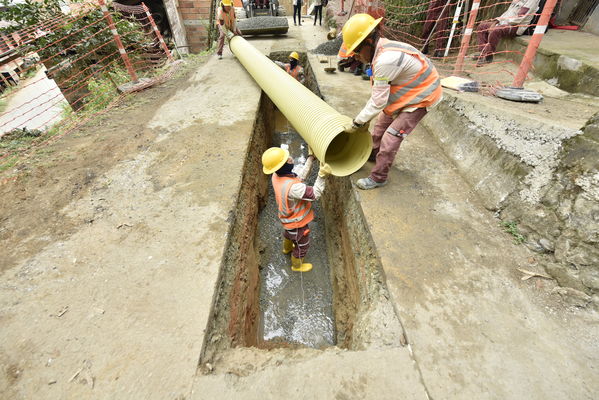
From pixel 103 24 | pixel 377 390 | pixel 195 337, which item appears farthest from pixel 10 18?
pixel 377 390

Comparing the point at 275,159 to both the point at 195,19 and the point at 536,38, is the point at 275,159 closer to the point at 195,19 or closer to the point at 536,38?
the point at 536,38

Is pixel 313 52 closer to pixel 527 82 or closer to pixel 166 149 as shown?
pixel 527 82

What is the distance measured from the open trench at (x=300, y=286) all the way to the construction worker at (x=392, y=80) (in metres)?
0.84

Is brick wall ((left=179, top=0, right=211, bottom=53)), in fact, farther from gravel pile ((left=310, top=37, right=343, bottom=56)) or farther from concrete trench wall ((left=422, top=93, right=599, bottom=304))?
concrete trench wall ((left=422, top=93, right=599, bottom=304))

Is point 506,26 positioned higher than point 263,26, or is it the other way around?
point 506,26

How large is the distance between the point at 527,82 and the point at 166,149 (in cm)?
504

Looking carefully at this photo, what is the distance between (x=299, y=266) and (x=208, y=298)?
1.67 m

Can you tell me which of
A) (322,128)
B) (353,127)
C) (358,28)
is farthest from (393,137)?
(358,28)

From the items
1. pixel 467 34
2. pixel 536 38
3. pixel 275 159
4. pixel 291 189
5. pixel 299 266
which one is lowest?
pixel 299 266

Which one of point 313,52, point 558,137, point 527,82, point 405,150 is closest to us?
point 558,137

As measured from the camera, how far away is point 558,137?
1.99 m

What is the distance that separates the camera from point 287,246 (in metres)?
3.47

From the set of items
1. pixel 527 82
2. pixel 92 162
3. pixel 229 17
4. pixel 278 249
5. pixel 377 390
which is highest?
pixel 229 17

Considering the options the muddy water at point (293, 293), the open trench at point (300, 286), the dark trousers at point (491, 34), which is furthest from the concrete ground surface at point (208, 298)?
the dark trousers at point (491, 34)
